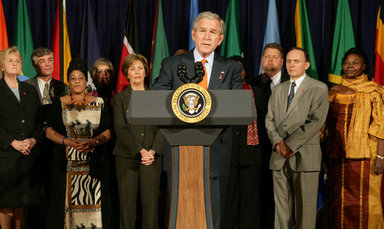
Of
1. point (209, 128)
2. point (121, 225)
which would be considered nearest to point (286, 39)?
point (121, 225)

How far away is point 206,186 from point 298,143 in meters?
1.52

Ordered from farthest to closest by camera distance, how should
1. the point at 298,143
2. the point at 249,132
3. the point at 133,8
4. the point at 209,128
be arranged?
the point at 133,8 → the point at 249,132 → the point at 298,143 → the point at 209,128

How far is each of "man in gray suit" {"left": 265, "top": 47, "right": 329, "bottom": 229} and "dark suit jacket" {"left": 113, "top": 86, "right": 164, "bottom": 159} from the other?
36.1 inches

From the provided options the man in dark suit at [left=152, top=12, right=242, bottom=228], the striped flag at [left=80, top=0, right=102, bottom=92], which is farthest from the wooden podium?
the striped flag at [left=80, top=0, right=102, bottom=92]

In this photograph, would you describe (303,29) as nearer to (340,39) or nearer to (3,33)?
(340,39)

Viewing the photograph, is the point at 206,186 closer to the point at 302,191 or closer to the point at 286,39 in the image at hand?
the point at 302,191

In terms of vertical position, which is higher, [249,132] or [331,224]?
[249,132]

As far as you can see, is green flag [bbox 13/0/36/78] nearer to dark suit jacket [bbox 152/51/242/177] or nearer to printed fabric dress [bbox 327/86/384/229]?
dark suit jacket [bbox 152/51/242/177]

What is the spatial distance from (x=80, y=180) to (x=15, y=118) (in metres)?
0.72

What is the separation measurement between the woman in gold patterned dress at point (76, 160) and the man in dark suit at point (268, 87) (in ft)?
4.63

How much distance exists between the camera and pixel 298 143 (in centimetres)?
329

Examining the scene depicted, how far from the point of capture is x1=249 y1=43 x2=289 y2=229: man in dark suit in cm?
385

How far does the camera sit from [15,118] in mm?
3445

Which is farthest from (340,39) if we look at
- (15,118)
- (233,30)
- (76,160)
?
(15,118)
